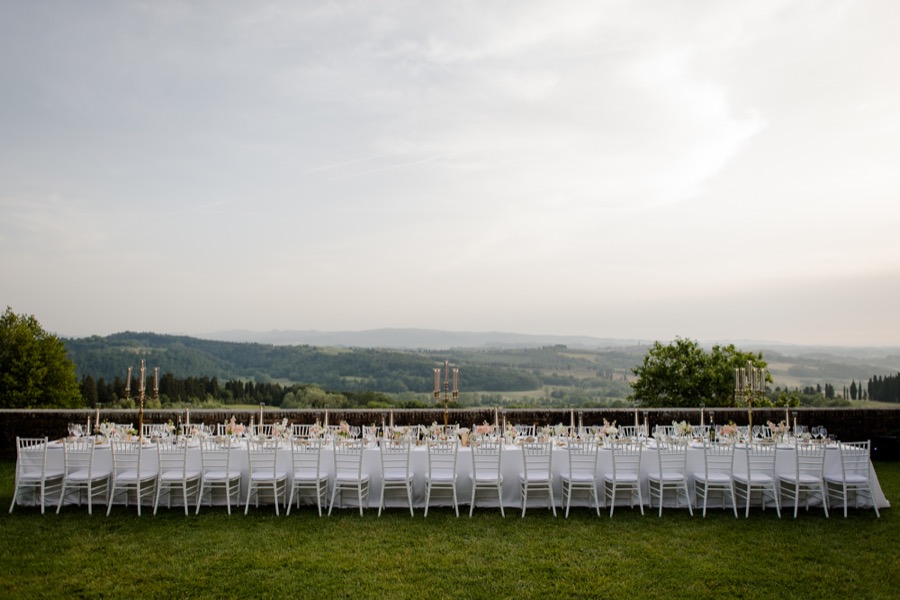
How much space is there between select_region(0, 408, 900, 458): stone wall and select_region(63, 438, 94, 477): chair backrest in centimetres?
399

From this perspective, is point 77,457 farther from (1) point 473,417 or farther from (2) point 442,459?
(1) point 473,417

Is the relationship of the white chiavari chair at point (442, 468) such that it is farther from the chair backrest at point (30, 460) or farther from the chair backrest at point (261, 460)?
the chair backrest at point (30, 460)

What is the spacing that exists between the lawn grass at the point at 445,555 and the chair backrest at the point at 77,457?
0.54 m

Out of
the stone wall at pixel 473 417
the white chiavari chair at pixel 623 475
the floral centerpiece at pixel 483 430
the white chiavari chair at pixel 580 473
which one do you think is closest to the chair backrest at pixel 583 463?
the white chiavari chair at pixel 580 473

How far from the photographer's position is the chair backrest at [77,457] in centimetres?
783

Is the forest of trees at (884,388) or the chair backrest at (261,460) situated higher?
the forest of trees at (884,388)

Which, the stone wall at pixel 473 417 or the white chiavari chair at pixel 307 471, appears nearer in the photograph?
the white chiavari chair at pixel 307 471

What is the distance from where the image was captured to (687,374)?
15109mm

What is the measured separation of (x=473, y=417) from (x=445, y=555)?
6.55m

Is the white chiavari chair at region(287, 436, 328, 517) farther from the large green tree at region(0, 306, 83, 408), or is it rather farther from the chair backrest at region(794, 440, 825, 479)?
the large green tree at region(0, 306, 83, 408)

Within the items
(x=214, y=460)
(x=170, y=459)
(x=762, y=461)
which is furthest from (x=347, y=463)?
(x=762, y=461)

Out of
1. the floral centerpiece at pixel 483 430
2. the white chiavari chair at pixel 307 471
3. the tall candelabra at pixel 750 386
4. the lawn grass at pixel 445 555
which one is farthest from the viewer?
the tall candelabra at pixel 750 386

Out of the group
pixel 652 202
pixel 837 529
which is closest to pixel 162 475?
pixel 837 529

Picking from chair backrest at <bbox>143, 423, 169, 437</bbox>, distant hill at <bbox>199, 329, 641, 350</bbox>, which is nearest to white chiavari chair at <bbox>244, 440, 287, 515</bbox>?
chair backrest at <bbox>143, 423, 169, 437</bbox>
